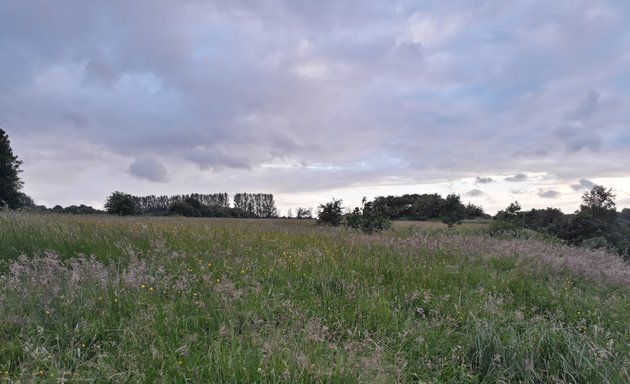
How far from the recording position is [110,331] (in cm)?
352

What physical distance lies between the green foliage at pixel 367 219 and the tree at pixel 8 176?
37238 mm

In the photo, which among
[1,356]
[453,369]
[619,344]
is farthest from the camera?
[619,344]

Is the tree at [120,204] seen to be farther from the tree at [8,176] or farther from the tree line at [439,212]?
the tree at [8,176]

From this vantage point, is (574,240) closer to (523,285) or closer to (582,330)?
(523,285)

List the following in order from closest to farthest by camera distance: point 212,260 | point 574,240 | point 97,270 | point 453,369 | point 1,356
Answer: point 1,356, point 453,369, point 97,270, point 212,260, point 574,240

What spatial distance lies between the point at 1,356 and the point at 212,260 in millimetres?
3244

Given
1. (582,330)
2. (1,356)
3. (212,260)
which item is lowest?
(582,330)

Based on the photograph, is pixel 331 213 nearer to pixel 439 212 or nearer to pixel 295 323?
pixel 295 323

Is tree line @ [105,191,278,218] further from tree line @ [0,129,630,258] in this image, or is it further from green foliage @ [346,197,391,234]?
green foliage @ [346,197,391,234]

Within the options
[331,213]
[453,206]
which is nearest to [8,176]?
[331,213]

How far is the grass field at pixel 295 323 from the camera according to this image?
2961 mm

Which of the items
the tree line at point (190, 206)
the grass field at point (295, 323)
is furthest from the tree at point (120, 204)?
the grass field at point (295, 323)

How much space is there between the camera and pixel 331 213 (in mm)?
22969

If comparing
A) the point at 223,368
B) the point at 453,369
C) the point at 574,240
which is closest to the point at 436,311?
the point at 453,369
